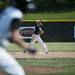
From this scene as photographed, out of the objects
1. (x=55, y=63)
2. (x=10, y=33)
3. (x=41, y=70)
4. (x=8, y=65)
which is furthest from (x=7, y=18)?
(x=55, y=63)

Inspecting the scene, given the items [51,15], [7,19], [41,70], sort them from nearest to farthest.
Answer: [7,19] < [41,70] < [51,15]

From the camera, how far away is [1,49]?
7074 millimetres

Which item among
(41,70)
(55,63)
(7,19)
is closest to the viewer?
(7,19)

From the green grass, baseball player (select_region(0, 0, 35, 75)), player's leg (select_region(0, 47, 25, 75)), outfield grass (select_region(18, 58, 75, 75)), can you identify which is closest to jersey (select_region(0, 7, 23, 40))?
baseball player (select_region(0, 0, 35, 75))

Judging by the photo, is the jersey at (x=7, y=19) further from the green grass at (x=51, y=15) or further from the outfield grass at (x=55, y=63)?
the green grass at (x=51, y=15)

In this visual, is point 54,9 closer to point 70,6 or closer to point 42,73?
point 70,6

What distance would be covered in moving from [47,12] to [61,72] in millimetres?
29801

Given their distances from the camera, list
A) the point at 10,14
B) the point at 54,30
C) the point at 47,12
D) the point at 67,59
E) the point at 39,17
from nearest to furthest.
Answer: the point at 10,14 → the point at 67,59 → the point at 54,30 → the point at 39,17 → the point at 47,12

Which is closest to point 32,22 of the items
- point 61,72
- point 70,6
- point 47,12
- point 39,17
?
point 39,17

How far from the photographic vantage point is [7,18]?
6.90 m

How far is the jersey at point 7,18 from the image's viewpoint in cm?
688

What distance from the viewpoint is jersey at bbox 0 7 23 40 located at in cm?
688

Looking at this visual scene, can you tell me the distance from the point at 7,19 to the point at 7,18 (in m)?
0.02

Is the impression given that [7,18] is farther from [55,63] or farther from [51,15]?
[51,15]
